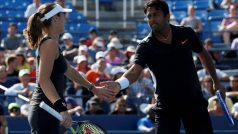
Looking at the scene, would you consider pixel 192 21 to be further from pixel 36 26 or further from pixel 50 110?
pixel 50 110

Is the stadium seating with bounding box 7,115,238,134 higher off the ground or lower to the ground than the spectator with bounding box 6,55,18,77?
lower

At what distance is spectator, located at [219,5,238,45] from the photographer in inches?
645

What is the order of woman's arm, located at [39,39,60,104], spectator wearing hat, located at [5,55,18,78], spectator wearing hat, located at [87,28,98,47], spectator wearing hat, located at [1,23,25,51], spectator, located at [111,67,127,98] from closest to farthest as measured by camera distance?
woman's arm, located at [39,39,60,104]
spectator, located at [111,67,127,98]
spectator wearing hat, located at [5,55,18,78]
spectator wearing hat, located at [1,23,25,51]
spectator wearing hat, located at [87,28,98,47]

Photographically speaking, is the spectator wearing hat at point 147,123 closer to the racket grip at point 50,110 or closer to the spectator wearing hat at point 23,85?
the spectator wearing hat at point 23,85

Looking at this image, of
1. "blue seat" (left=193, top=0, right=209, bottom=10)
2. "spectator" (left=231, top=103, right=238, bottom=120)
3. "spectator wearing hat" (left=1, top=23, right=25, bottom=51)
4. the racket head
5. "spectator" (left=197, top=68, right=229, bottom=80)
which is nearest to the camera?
the racket head

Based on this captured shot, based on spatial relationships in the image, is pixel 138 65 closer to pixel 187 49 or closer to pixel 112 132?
pixel 187 49

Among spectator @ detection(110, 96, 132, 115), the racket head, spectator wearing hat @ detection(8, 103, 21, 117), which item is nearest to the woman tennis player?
the racket head

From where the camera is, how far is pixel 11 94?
12.0m

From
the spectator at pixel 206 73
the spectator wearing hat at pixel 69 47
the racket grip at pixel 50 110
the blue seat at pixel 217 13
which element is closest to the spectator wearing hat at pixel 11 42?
the spectator wearing hat at pixel 69 47

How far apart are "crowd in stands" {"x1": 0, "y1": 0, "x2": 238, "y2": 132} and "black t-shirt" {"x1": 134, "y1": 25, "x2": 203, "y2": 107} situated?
251 centimetres

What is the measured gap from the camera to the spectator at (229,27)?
16370 millimetres

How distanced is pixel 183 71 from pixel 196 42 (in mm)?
331

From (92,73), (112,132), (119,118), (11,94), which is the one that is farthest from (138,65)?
(92,73)

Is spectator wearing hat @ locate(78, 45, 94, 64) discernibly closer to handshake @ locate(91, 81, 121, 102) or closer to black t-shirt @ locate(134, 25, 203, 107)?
handshake @ locate(91, 81, 121, 102)
